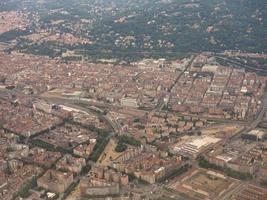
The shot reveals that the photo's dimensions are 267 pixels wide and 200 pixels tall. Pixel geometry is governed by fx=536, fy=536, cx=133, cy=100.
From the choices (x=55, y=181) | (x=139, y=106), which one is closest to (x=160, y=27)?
(x=139, y=106)

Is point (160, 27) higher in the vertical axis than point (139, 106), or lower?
higher

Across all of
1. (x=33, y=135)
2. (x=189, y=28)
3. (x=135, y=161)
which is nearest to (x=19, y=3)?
(x=189, y=28)

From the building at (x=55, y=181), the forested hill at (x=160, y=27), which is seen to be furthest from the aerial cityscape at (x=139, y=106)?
the forested hill at (x=160, y=27)

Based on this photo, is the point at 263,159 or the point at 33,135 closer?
the point at 263,159

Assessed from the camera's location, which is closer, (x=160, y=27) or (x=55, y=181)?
(x=55, y=181)

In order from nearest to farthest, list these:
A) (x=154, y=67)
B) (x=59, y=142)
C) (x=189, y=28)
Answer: (x=59, y=142) < (x=154, y=67) < (x=189, y=28)

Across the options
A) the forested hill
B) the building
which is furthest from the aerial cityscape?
the forested hill

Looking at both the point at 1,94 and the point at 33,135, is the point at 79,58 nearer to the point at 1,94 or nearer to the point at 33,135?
the point at 1,94

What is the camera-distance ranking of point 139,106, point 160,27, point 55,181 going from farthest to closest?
point 160,27 → point 139,106 → point 55,181

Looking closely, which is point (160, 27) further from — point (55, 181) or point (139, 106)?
point (55, 181)

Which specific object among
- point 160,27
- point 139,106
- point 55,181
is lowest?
point 139,106
